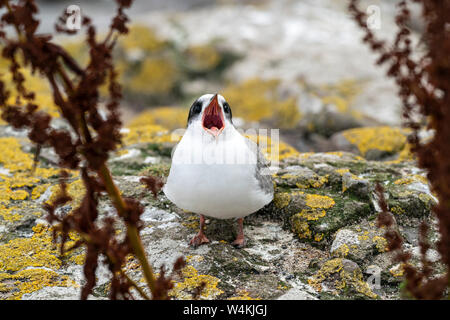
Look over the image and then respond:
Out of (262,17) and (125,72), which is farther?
(262,17)

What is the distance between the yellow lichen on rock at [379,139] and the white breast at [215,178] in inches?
135

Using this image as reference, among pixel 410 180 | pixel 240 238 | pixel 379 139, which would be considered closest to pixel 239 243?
pixel 240 238

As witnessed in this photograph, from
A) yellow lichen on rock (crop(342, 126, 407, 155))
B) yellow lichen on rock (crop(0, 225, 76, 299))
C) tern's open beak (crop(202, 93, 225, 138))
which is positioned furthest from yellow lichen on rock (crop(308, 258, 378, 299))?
yellow lichen on rock (crop(342, 126, 407, 155))

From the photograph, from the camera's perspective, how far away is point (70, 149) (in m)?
2.38

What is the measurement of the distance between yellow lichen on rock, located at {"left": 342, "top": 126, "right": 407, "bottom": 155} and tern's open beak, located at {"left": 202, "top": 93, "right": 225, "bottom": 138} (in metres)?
3.64

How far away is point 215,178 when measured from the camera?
3916 mm

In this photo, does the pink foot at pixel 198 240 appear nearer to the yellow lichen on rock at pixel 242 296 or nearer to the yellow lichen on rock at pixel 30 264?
the yellow lichen on rock at pixel 242 296

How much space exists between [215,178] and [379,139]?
4.07 m

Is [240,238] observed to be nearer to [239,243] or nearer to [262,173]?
[239,243]

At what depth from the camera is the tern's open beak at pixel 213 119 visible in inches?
160

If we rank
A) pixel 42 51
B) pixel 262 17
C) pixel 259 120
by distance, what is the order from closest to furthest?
1. pixel 42 51
2. pixel 259 120
3. pixel 262 17
